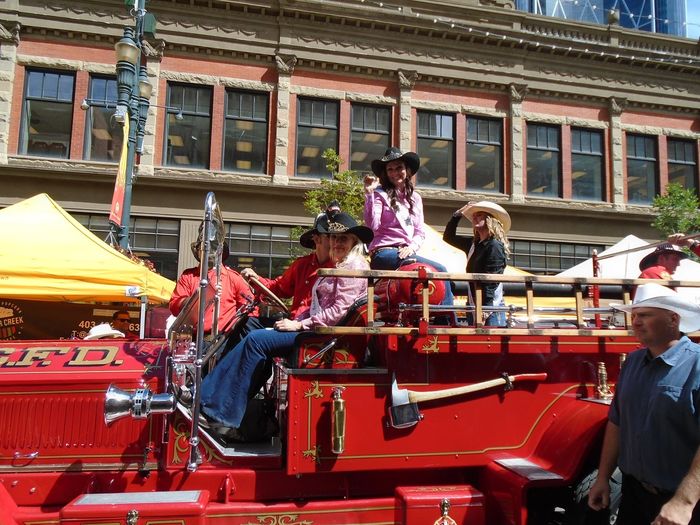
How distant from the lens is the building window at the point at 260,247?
47.8 feet

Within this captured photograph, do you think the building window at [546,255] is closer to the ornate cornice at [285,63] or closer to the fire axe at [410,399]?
the ornate cornice at [285,63]

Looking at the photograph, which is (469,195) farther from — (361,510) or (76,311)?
(361,510)

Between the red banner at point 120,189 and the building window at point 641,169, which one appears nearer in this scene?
the red banner at point 120,189

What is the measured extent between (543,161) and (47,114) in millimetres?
14135

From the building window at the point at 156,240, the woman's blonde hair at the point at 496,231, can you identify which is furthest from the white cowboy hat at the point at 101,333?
the building window at the point at 156,240

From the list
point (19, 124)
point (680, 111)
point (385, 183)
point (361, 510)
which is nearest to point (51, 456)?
point (361, 510)

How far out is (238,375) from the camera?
10.8 ft

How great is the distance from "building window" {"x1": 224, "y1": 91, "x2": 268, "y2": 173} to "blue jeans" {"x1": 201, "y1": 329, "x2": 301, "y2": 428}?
1227 cm

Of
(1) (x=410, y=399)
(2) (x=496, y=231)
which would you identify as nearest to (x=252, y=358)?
(1) (x=410, y=399)

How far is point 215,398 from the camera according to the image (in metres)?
3.28

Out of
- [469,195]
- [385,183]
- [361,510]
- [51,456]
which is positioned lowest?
[361,510]

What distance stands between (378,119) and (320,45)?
Result: 2.58 m

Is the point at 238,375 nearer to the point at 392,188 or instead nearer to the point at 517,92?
the point at 392,188

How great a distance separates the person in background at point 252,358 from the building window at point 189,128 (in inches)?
488
